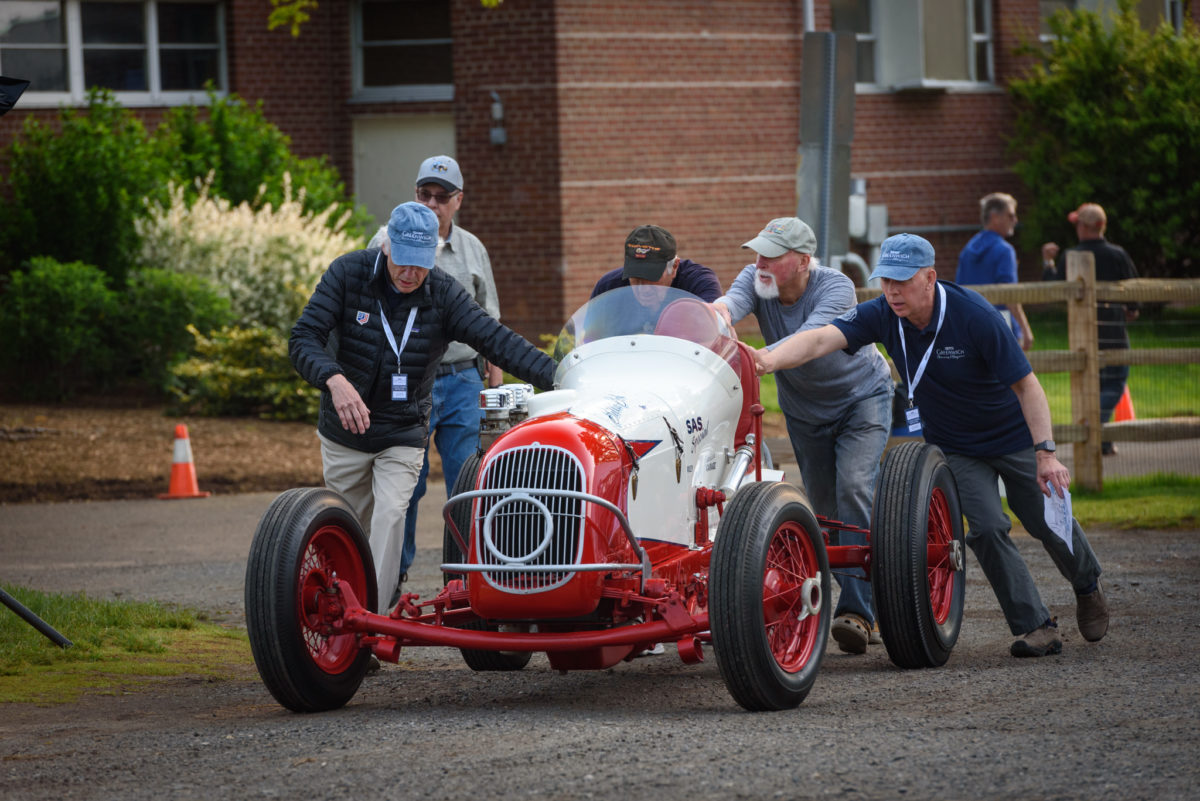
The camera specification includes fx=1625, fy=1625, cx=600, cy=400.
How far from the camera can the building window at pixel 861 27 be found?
23.4m

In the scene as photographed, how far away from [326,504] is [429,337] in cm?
114

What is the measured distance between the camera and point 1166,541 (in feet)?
34.4

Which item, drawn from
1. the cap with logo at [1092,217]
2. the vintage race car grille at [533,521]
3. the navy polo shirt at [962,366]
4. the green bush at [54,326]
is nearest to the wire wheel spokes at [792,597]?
the vintage race car grille at [533,521]

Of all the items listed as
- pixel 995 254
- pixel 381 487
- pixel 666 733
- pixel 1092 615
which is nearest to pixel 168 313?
pixel 995 254

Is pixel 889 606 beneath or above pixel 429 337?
beneath

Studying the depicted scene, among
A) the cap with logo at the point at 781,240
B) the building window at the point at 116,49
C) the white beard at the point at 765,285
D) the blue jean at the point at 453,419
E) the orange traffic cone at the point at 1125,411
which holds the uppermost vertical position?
the building window at the point at 116,49

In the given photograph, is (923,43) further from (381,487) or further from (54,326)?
(381,487)

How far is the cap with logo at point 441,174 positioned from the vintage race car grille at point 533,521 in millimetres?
2569

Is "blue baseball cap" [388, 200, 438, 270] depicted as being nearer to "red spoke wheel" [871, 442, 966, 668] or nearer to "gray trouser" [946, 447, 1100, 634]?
"red spoke wheel" [871, 442, 966, 668]

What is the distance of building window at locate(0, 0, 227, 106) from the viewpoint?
2042cm

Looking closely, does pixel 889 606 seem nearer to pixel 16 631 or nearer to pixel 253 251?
pixel 16 631

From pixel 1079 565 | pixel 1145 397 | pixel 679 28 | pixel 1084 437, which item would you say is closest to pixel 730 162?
pixel 679 28

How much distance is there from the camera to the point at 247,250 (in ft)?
59.1

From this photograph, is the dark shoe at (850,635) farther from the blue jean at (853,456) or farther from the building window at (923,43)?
the building window at (923,43)
